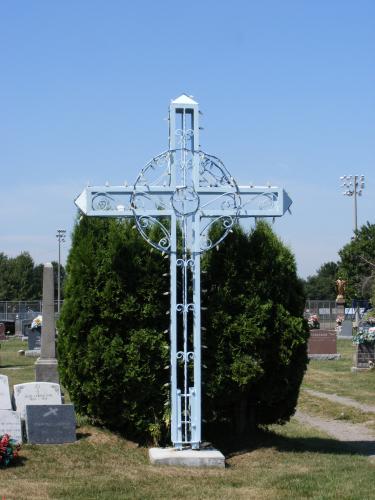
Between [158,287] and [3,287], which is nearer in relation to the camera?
[158,287]

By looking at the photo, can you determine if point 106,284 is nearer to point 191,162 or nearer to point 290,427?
point 191,162

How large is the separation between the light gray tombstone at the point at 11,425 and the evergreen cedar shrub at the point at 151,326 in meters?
0.79

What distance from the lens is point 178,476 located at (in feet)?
27.6

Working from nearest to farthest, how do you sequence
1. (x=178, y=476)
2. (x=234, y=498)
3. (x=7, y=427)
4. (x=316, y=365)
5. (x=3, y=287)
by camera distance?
(x=234, y=498) < (x=178, y=476) < (x=7, y=427) < (x=316, y=365) < (x=3, y=287)

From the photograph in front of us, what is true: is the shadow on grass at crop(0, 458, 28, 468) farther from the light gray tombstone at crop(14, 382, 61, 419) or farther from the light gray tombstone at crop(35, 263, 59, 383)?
the light gray tombstone at crop(35, 263, 59, 383)

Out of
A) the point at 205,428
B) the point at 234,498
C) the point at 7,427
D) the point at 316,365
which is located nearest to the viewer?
the point at 234,498

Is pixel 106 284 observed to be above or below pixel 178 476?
above

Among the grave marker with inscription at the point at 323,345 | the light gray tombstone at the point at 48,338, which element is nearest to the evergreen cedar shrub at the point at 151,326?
the light gray tombstone at the point at 48,338

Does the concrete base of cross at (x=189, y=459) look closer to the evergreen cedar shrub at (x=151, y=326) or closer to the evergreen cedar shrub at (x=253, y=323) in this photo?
the evergreen cedar shrub at (x=151, y=326)

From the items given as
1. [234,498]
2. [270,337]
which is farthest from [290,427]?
[234,498]

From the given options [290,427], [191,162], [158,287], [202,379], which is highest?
[191,162]

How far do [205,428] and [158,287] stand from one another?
7.47 feet

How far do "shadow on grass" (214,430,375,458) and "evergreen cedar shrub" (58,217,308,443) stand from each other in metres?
0.59

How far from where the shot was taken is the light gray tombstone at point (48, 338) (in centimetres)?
1609
